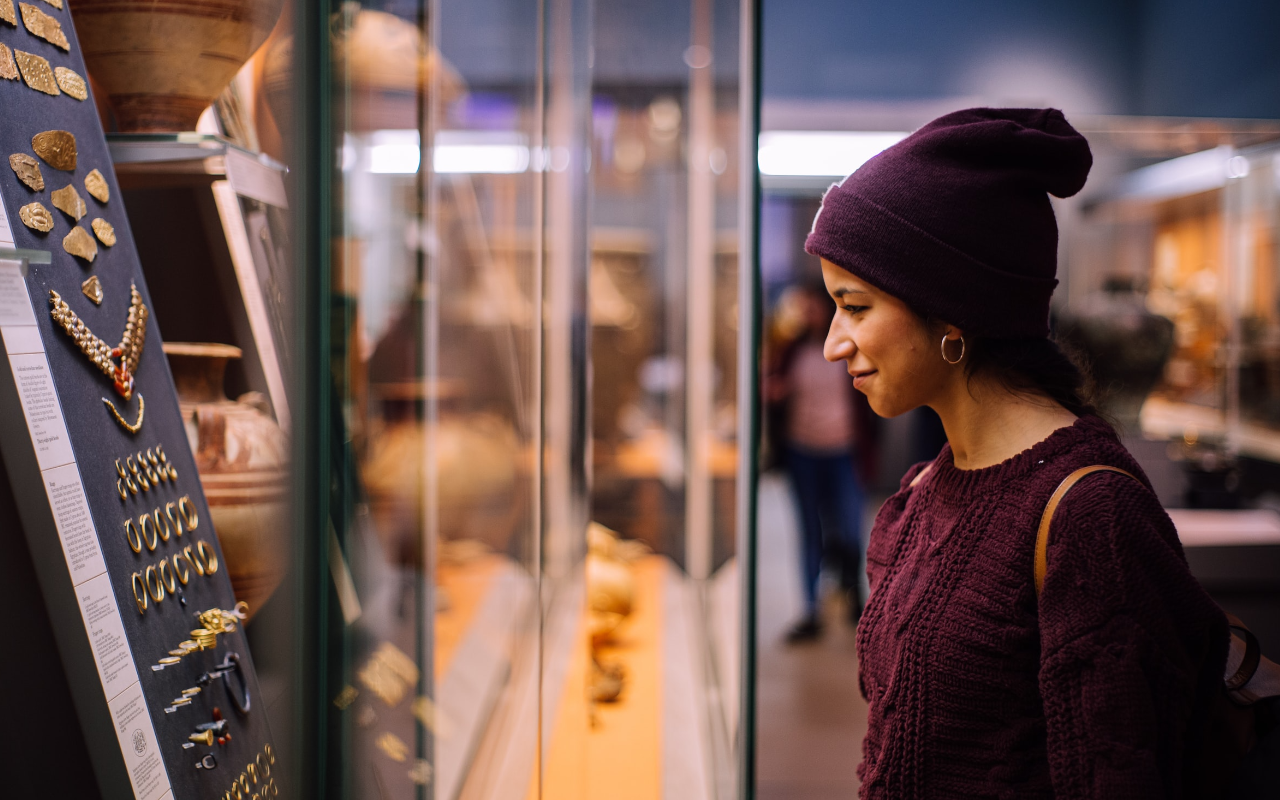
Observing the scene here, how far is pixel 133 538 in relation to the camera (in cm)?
105

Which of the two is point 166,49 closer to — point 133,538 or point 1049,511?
point 133,538

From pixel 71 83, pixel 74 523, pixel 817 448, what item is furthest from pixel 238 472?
pixel 817 448

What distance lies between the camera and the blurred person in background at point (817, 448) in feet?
12.1

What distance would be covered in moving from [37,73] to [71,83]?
57 mm

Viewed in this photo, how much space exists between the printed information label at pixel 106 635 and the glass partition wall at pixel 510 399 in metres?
0.30

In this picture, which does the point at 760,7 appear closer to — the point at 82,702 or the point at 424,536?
the point at 82,702

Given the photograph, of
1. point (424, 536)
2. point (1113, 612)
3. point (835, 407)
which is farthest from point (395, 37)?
point (835, 407)

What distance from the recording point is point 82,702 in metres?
0.94

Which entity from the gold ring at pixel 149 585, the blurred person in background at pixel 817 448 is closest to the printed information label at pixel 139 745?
the gold ring at pixel 149 585

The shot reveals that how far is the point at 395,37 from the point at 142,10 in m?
0.49

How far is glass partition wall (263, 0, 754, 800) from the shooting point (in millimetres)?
1292

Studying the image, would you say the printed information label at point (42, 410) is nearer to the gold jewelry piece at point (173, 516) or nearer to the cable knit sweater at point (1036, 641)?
the gold jewelry piece at point (173, 516)

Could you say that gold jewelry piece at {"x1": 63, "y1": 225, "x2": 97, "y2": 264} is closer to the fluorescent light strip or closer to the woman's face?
the woman's face

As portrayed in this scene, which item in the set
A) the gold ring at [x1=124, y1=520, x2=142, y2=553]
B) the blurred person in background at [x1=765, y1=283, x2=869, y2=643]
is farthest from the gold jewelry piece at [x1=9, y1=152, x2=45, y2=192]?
the blurred person in background at [x1=765, y1=283, x2=869, y2=643]
